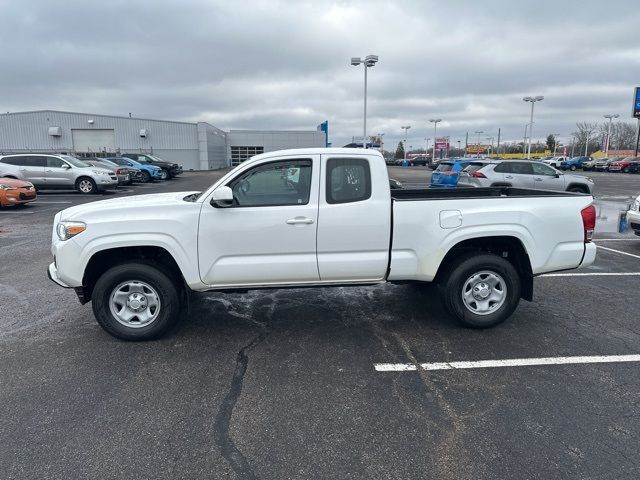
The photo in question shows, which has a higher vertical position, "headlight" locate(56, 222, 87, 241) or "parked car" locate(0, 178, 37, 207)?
"headlight" locate(56, 222, 87, 241)

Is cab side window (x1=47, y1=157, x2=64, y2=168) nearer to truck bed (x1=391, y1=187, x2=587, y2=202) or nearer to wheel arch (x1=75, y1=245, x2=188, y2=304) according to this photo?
wheel arch (x1=75, y1=245, x2=188, y2=304)

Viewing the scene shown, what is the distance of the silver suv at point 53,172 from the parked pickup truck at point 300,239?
16.9 metres

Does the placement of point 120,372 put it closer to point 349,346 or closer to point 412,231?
point 349,346

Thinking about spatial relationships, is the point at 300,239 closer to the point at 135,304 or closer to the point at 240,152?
the point at 135,304

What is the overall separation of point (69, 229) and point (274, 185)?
1.98m

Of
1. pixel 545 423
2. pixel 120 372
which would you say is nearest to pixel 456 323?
pixel 545 423

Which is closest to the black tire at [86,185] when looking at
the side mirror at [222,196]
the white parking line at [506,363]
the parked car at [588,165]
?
the side mirror at [222,196]

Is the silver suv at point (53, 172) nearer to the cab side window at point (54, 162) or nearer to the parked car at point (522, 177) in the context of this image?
the cab side window at point (54, 162)

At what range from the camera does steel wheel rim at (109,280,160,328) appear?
4.29m

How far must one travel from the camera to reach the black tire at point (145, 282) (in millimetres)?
4207

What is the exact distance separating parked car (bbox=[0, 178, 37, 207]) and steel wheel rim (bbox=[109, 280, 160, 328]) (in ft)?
42.0

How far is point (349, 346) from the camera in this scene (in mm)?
4246

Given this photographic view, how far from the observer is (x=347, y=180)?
4371 millimetres

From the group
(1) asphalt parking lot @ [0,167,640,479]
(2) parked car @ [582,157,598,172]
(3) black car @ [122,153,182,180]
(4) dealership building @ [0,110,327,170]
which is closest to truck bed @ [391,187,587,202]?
(1) asphalt parking lot @ [0,167,640,479]
